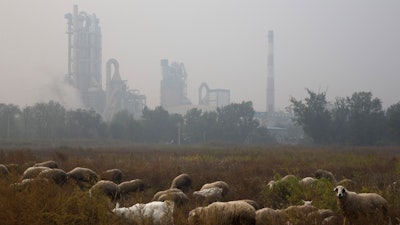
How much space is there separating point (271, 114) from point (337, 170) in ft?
348

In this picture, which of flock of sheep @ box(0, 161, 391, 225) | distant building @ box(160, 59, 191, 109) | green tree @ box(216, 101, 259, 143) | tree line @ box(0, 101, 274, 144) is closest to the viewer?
flock of sheep @ box(0, 161, 391, 225)

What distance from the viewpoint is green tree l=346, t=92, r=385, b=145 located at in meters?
64.2

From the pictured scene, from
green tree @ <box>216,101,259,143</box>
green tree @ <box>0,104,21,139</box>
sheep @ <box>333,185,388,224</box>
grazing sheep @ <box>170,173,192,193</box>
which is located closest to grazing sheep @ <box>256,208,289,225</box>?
sheep @ <box>333,185,388,224</box>

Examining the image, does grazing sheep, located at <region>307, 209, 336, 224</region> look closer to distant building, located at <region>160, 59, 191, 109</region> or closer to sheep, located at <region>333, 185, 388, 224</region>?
sheep, located at <region>333, 185, 388, 224</region>

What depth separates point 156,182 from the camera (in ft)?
56.2

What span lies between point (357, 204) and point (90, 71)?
286 feet

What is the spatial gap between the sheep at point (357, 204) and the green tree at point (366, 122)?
5733cm

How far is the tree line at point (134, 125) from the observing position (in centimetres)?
6512

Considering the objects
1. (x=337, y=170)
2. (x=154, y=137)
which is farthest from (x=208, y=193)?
(x=154, y=137)

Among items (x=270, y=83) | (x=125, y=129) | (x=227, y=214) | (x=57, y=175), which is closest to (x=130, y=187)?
(x=57, y=175)

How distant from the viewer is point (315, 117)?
67000 millimetres

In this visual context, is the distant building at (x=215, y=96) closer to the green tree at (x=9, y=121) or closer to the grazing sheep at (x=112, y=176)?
the green tree at (x=9, y=121)

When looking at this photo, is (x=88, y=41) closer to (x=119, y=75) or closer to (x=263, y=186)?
(x=119, y=75)

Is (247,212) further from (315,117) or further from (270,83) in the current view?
(270,83)
